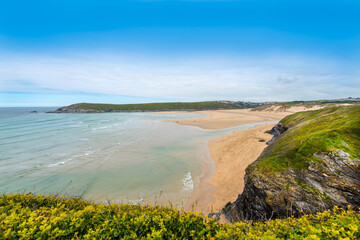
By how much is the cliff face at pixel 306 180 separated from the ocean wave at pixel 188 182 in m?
3.84

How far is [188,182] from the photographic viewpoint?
12.6m

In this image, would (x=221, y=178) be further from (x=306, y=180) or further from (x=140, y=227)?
(x=140, y=227)

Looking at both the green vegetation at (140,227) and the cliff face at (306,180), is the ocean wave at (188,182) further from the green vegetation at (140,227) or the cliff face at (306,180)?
the green vegetation at (140,227)

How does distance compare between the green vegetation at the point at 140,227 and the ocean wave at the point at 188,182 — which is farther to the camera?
the ocean wave at the point at 188,182

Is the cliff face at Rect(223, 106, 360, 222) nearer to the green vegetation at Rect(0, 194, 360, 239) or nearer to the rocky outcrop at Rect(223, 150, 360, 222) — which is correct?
the rocky outcrop at Rect(223, 150, 360, 222)

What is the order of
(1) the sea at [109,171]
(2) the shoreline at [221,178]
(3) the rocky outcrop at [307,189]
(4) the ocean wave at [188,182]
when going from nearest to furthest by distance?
(3) the rocky outcrop at [307,189] → (2) the shoreline at [221,178] → (1) the sea at [109,171] → (4) the ocean wave at [188,182]

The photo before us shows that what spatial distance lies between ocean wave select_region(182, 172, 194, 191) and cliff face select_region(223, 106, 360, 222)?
12.6ft

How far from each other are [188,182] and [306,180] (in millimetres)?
8116

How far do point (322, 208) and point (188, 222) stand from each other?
586 cm

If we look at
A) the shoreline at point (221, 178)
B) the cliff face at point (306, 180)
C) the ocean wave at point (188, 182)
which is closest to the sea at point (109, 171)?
the ocean wave at point (188, 182)

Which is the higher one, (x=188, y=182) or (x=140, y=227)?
(x=140, y=227)

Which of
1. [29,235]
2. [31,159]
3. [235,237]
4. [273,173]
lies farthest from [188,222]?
[31,159]

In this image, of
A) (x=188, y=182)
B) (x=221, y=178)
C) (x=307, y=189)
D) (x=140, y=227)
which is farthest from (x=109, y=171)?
(x=307, y=189)

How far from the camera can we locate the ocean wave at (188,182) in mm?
11826
